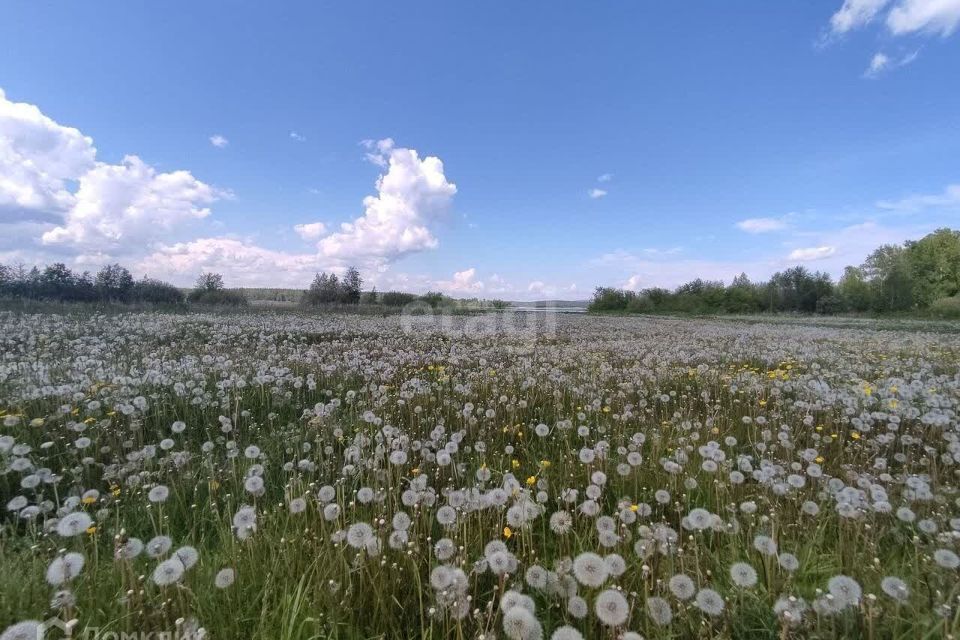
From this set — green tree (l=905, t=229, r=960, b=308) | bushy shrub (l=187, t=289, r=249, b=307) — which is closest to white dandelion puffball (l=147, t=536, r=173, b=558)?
bushy shrub (l=187, t=289, r=249, b=307)

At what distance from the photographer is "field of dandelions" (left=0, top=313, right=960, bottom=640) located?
168 centimetres

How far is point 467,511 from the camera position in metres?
2.21

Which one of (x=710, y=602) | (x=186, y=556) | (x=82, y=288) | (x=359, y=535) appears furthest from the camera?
(x=82, y=288)

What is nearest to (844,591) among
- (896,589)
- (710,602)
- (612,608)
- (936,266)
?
(896,589)

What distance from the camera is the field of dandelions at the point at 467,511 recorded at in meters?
1.68

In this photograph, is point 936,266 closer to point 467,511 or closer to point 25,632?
point 467,511

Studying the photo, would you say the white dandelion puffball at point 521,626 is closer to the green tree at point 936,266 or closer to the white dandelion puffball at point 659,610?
the white dandelion puffball at point 659,610

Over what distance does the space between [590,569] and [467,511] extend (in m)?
0.73

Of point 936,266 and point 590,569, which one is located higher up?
point 936,266

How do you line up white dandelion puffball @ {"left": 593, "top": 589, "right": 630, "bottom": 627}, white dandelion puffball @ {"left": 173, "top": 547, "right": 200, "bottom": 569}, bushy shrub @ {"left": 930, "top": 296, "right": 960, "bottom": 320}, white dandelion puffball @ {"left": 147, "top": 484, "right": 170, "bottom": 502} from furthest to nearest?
1. bushy shrub @ {"left": 930, "top": 296, "right": 960, "bottom": 320}
2. white dandelion puffball @ {"left": 147, "top": 484, "right": 170, "bottom": 502}
3. white dandelion puffball @ {"left": 173, "top": 547, "right": 200, "bottom": 569}
4. white dandelion puffball @ {"left": 593, "top": 589, "right": 630, "bottom": 627}

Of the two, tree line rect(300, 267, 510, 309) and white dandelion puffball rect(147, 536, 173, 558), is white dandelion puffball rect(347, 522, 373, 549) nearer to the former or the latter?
white dandelion puffball rect(147, 536, 173, 558)

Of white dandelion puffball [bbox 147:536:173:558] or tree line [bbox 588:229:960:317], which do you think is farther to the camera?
tree line [bbox 588:229:960:317]

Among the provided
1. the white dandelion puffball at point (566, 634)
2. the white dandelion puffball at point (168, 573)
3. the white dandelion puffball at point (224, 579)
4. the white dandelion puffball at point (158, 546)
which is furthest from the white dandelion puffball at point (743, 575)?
the white dandelion puffball at point (158, 546)

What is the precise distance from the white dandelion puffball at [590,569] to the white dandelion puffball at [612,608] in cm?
11
